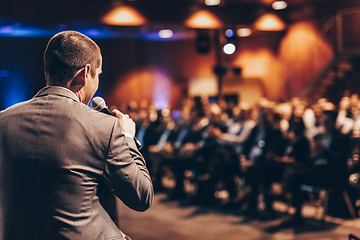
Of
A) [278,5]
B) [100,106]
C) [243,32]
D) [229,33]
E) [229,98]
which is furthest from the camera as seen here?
[243,32]

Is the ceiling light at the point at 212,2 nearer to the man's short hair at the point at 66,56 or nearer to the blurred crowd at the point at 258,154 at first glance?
the blurred crowd at the point at 258,154

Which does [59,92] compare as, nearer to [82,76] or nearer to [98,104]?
[82,76]

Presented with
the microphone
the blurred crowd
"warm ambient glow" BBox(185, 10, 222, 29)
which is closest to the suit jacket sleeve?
the microphone

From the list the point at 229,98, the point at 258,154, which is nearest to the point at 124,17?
the point at 258,154

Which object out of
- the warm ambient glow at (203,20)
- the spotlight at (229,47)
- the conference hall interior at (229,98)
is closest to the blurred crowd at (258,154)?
the conference hall interior at (229,98)

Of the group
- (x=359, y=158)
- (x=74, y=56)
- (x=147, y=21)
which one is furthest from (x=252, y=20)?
(x=74, y=56)

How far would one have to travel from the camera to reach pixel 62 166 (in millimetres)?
938

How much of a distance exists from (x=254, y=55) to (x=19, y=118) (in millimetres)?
13249

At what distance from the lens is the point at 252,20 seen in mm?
9094

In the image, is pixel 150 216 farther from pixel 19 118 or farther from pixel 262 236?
pixel 19 118

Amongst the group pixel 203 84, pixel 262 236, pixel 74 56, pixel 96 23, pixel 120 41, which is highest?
pixel 120 41

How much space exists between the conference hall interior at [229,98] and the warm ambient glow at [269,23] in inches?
1.3

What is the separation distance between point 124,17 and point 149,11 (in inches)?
25.9

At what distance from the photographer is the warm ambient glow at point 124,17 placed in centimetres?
766
